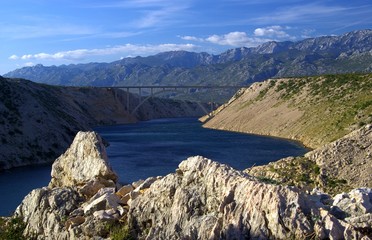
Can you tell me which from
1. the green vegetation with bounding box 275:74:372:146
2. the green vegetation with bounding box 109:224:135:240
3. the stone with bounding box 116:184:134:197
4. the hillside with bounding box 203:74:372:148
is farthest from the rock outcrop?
the green vegetation with bounding box 275:74:372:146

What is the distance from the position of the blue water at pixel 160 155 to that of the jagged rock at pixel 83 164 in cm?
2243

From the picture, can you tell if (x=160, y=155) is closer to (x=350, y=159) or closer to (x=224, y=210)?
(x=350, y=159)

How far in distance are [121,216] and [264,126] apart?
10366 cm

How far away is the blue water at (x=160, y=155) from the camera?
6112cm

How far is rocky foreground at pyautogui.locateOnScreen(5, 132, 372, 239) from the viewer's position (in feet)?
42.0

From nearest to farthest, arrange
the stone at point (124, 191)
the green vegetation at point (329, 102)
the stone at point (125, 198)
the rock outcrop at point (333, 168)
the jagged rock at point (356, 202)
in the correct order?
the jagged rock at point (356, 202)
the stone at point (125, 198)
the stone at point (124, 191)
the rock outcrop at point (333, 168)
the green vegetation at point (329, 102)

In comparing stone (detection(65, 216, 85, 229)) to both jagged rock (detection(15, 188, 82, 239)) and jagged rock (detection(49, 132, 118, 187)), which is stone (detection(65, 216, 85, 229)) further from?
Result: jagged rock (detection(49, 132, 118, 187))

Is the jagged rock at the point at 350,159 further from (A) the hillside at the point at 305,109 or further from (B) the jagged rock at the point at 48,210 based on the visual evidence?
(A) the hillside at the point at 305,109

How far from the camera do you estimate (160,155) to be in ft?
272

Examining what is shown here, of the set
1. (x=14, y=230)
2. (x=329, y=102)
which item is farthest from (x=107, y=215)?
(x=329, y=102)

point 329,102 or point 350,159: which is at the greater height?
point 329,102

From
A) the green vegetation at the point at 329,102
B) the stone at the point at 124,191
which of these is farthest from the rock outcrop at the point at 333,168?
the green vegetation at the point at 329,102

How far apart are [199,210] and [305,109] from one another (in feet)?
333

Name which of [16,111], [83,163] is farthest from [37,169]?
[83,163]
